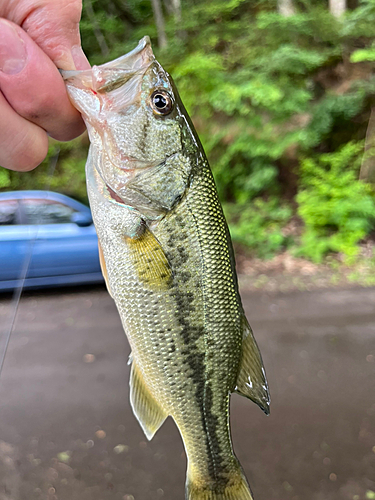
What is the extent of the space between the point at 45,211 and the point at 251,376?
2.98 metres

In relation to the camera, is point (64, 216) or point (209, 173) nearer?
point (209, 173)

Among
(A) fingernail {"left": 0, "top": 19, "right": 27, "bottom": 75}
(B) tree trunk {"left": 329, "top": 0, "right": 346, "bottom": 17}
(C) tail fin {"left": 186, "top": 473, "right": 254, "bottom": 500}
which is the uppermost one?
(A) fingernail {"left": 0, "top": 19, "right": 27, "bottom": 75}

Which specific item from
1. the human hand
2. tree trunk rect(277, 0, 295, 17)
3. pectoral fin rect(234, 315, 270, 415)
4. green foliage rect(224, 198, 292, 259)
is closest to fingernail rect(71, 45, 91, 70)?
the human hand

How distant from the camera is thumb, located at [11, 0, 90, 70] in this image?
923 mm

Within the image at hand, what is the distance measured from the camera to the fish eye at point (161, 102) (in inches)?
45.1

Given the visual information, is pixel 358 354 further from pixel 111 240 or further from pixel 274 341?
pixel 111 240

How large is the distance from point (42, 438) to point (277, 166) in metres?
4.99

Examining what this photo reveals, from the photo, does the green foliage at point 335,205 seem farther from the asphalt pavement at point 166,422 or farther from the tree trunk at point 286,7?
the tree trunk at point 286,7

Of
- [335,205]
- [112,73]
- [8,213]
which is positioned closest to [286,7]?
[335,205]

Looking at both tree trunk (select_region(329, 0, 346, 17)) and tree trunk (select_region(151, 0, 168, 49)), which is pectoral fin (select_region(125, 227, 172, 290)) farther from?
tree trunk (select_region(329, 0, 346, 17))

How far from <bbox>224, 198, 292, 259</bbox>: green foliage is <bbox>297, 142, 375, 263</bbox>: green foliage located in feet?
0.94

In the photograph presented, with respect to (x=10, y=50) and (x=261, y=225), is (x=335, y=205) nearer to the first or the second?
(x=261, y=225)

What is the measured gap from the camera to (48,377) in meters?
3.30

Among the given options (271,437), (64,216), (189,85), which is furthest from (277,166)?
(271,437)
